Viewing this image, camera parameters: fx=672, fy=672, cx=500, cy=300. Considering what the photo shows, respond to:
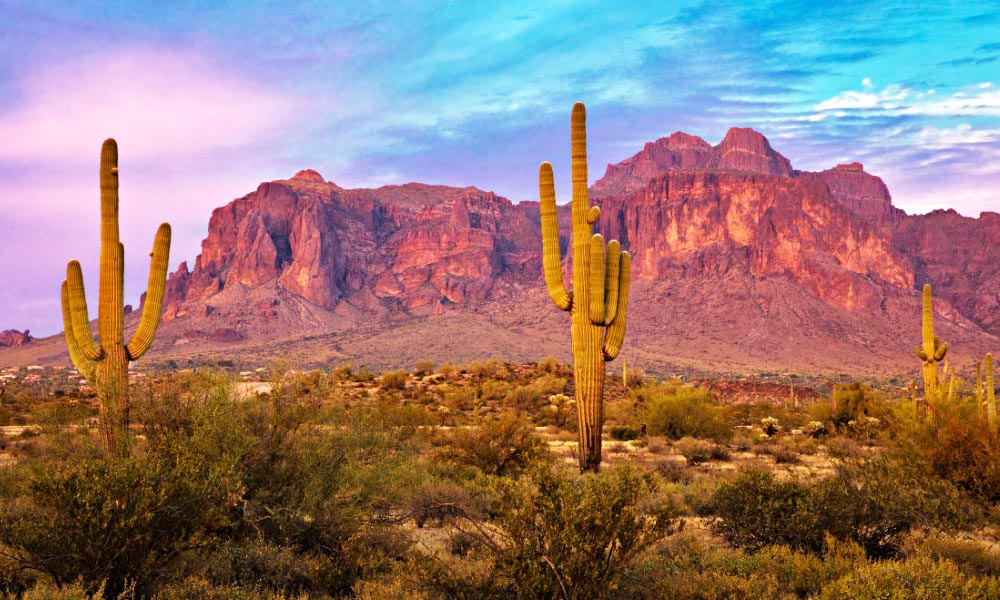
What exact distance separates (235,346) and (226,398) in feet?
348

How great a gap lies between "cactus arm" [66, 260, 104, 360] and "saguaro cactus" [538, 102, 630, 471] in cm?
1008

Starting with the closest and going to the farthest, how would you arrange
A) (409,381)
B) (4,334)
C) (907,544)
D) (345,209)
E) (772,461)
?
(907,544)
(772,461)
(409,381)
(4,334)
(345,209)

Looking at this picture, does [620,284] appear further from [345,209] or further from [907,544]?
[345,209]

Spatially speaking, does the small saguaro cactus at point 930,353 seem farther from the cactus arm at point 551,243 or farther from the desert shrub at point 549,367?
the desert shrub at point 549,367

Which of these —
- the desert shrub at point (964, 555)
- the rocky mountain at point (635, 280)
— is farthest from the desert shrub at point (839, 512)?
the rocky mountain at point (635, 280)

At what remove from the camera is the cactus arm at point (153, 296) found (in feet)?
47.6

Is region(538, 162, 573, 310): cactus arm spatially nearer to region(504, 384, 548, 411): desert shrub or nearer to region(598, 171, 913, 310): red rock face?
region(504, 384, 548, 411): desert shrub

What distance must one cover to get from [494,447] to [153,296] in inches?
326

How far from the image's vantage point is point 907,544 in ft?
27.4

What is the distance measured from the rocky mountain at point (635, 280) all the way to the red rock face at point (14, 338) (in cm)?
2301

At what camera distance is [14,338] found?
115 metres

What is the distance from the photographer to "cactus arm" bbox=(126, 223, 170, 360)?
14.5 meters

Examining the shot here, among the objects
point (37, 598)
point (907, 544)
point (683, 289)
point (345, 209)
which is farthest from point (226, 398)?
point (345, 209)

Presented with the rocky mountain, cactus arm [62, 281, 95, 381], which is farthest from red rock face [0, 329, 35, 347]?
cactus arm [62, 281, 95, 381]
